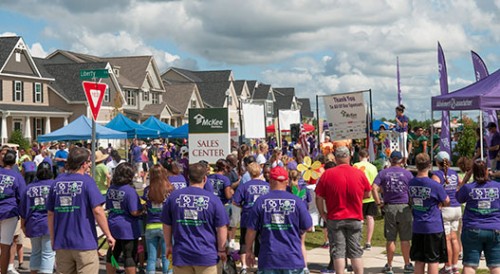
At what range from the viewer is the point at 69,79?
50656 millimetres

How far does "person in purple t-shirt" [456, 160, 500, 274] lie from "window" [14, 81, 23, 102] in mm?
42522

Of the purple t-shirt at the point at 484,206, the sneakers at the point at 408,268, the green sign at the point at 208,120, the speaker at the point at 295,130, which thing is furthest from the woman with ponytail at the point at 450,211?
the speaker at the point at 295,130

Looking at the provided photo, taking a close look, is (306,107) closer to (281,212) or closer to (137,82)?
(137,82)

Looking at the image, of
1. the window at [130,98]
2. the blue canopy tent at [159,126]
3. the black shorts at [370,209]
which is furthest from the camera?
the window at [130,98]

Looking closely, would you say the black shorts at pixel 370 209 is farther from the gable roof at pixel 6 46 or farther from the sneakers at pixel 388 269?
the gable roof at pixel 6 46

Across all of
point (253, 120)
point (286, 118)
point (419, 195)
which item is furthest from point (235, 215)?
point (286, 118)

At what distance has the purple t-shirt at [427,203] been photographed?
24.4 feet

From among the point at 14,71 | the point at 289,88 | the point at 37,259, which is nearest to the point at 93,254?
the point at 37,259

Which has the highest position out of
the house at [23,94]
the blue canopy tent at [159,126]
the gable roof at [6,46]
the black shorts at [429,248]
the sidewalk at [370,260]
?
the gable roof at [6,46]

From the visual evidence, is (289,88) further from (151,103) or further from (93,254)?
(93,254)

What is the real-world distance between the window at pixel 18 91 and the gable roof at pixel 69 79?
→ 4.04m

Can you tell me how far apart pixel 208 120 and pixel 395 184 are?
5224 millimetres

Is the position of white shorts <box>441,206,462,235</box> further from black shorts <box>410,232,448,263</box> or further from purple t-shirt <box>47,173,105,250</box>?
purple t-shirt <box>47,173,105,250</box>

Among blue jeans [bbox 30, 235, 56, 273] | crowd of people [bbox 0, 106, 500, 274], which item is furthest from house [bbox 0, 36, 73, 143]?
blue jeans [bbox 30, 235, 56, 273]
